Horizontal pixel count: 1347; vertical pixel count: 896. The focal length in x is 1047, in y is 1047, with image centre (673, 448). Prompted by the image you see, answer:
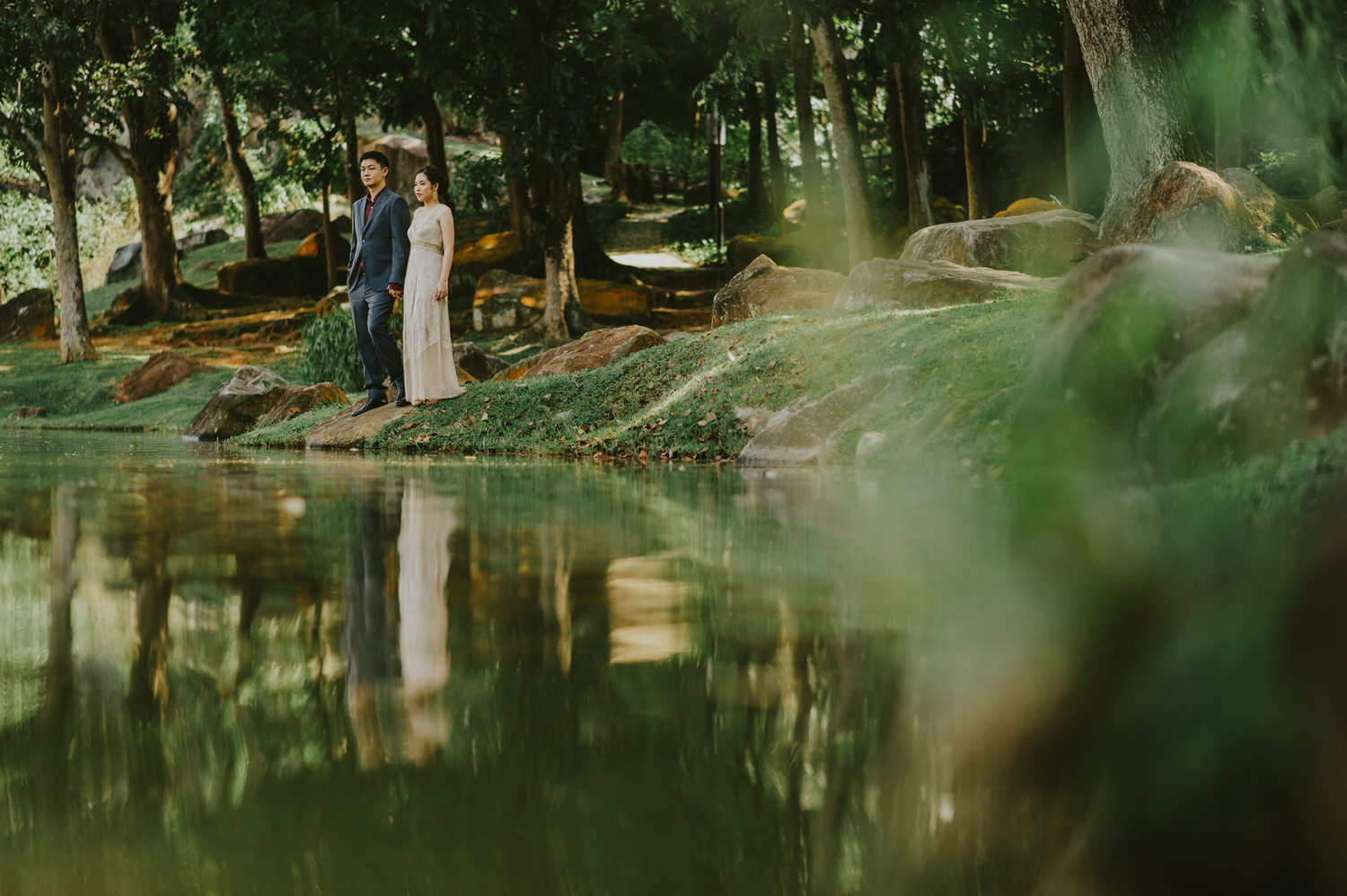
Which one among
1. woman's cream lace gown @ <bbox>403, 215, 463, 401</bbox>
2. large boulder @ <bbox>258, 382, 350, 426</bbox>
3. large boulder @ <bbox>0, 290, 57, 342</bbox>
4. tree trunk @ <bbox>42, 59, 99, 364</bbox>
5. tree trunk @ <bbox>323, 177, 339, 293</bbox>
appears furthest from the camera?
tree trunk @ <bbox>323, 177, 339, 293</bbox>

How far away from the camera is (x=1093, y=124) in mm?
23703

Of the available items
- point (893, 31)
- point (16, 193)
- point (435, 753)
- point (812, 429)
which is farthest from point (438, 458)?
point (16, 193)

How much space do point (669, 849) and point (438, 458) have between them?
7.57 meters

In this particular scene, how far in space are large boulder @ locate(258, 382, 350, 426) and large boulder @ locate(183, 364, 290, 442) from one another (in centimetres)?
28

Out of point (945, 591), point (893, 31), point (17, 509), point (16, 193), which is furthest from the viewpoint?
point (16, 193)

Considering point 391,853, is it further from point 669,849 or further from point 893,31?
point 893,31

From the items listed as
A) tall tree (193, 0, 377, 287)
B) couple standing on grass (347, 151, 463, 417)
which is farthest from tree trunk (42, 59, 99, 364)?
couple standing on grass (347, 151, 463, 417)

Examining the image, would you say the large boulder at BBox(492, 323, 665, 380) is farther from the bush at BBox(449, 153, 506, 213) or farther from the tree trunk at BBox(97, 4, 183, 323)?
the tree trunk at BBox(97, 4, 183, 323)

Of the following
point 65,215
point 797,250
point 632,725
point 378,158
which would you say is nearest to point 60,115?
point 65,215

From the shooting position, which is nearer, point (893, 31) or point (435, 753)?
point (435, 753)

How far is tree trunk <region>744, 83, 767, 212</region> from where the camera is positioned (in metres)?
37.5

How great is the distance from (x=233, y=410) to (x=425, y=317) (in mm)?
4606

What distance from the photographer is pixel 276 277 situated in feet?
118

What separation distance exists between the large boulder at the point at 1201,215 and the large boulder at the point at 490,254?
1990 centimetres
